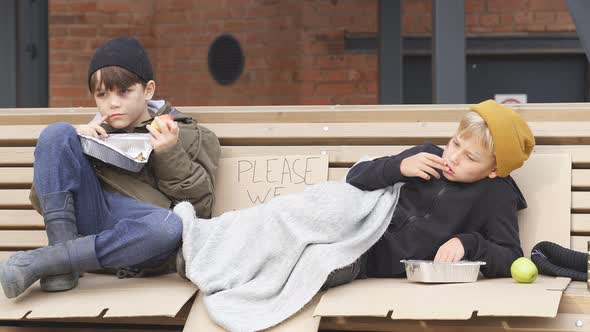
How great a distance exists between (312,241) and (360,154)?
0.74 meters

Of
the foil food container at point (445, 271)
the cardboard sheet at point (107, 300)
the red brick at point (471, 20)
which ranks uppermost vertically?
the red brick at point (471, 20)

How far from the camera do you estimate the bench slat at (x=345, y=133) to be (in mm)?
3494

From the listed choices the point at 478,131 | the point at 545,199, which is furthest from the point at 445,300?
the point at 545,199

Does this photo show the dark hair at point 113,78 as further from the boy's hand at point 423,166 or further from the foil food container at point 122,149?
the boy's hand at point 423,166

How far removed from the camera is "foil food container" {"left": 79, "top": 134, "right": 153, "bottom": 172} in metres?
3.19

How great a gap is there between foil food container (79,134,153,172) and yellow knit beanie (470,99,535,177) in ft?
3.36

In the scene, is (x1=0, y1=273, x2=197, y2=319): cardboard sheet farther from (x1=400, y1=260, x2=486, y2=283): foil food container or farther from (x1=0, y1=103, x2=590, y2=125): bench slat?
(x1=0, y1=103, x2=590, y2=125): bench slat

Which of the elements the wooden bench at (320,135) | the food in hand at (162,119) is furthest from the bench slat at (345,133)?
the food in hand at (162,119)

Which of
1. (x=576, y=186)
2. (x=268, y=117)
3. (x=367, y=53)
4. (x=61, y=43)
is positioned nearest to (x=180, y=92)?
(x=61, y=43)

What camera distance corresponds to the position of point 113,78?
11.0 ft

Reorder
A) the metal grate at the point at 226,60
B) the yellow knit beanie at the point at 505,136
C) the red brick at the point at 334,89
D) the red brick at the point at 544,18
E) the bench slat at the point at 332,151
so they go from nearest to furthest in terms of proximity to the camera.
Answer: the yellow knit beanie at the point at 505,136
the bench slat at the point at 332,151
the red brick at the point at 334,89
the red brick at the point at 544,18
the metal grate at the point at 226,60

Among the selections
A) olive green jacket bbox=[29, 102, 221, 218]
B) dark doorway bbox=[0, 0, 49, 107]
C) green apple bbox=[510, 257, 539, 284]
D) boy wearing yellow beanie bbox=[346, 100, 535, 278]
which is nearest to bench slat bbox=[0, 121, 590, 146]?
olive green jacket bbox=[29, 102, 221, 218]

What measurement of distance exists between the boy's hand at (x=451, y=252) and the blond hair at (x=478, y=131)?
29cm

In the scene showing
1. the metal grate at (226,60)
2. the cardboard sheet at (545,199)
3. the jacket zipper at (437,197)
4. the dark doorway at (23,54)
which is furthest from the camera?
the metal grate at (226,60)
